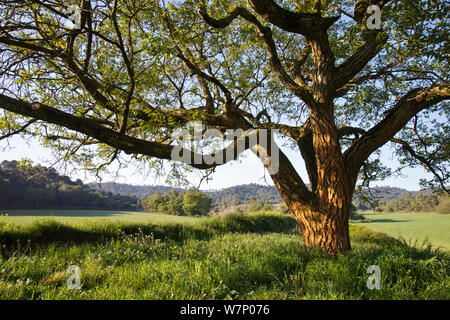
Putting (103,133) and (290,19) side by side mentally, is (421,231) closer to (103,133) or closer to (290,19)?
(290,19)

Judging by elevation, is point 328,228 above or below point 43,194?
above

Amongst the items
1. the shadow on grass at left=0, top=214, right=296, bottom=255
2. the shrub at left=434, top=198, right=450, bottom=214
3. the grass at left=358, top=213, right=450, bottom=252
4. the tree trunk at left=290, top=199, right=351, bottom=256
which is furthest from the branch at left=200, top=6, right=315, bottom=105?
the shrub at left=434, top=198, right=450, bottom=214

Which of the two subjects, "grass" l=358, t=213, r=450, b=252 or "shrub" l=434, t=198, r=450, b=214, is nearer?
"grass" l=358, t=213, r=450, b=252

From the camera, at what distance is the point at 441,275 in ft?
8.63

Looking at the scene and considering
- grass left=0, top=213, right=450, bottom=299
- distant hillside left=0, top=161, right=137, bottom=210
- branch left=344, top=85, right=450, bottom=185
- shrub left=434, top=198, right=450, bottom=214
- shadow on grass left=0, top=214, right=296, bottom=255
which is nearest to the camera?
grass left=0, top=213, right=450, bottom=299

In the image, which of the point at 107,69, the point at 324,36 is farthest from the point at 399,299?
the point at 107,69

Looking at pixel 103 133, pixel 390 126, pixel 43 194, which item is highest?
pixel 390 126

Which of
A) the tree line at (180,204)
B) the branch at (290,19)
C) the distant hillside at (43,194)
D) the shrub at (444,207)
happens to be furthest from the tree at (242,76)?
the shrub at (444,207)

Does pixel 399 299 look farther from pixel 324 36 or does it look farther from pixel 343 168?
pixel 324 36

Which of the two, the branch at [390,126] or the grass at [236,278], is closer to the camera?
the grass at [236,278]

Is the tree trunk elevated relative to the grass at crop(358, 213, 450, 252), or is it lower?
elevated

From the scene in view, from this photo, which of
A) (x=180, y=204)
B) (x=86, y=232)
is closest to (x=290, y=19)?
(x=86, y=232)

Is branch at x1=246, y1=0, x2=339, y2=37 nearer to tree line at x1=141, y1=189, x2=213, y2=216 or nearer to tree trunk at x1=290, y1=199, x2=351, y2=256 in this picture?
tree trunk at x1=290, y1=199, x2=351, y2=256

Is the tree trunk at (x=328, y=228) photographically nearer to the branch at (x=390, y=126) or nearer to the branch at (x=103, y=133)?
the branch at (x=390, y=126)
